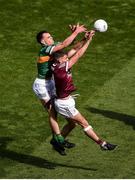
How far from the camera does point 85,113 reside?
2016cm

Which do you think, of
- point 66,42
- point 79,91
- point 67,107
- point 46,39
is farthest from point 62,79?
point 79,91

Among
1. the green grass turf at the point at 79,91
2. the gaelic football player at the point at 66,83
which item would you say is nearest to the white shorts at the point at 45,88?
the gaelic football player at the point at 66,83

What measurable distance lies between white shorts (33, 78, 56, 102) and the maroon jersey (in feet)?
2.15

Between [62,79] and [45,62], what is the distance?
73 centimetres

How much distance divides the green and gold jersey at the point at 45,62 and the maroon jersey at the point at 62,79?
41 centimetres

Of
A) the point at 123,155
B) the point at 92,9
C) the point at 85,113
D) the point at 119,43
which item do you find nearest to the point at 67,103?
the point at 123,155

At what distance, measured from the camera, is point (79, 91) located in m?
21.6

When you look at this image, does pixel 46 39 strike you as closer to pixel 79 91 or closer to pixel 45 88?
pixel 45 88

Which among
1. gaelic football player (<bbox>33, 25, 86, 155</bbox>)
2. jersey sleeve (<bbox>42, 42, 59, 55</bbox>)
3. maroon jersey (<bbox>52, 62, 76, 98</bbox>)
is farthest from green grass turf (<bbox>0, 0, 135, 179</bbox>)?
jersey sleeve (<bbox>42, 42, 59, 55</bbox>)

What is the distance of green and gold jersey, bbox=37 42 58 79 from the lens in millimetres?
16250

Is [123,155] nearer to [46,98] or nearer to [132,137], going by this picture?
[132,137]

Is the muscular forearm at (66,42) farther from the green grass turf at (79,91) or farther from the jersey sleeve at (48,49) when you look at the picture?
the green grass turf at (79,91)

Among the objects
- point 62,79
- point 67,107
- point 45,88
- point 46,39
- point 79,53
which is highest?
point 46,39

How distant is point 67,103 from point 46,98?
2.75 ft
